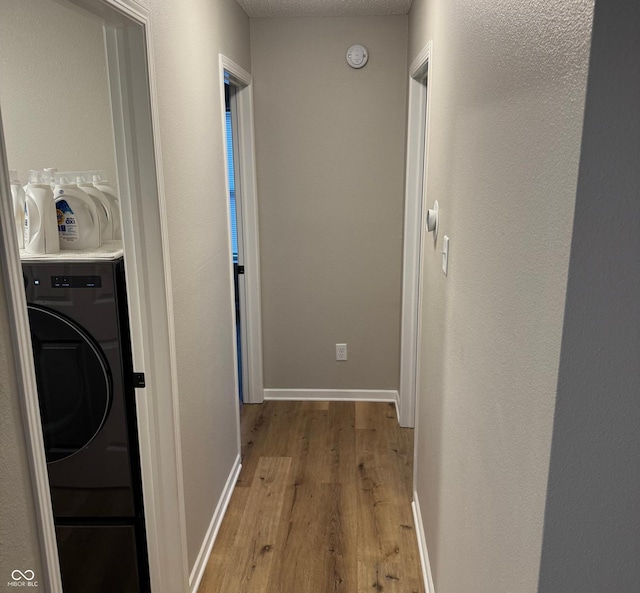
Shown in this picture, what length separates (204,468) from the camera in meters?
2.49

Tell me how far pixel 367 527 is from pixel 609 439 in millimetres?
2029

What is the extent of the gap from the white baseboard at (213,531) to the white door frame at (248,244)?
0.87 metres

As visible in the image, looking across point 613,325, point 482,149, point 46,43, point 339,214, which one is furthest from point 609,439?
point 339,214

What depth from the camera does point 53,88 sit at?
233 cm

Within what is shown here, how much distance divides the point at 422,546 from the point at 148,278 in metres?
1.63

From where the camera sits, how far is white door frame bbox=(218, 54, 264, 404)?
11.6 feet

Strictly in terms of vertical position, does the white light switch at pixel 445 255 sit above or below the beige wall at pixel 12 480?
above

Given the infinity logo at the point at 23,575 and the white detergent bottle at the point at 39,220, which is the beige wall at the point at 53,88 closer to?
the white detergent bottle at the point at 39,220

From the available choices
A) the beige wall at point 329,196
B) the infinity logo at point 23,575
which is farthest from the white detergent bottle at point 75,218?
the beige wall at point 329,196

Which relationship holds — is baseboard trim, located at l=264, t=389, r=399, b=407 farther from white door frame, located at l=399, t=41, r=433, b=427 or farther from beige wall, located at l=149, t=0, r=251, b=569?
beige wall, located at l=149, t=0, r=251, b=569

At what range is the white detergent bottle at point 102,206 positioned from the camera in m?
2.19

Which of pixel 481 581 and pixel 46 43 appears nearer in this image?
pixel 481 581

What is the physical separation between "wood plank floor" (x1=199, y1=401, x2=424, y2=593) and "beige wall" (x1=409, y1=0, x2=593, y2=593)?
19.0 inches

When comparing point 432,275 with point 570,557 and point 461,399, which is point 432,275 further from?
point 570,557
